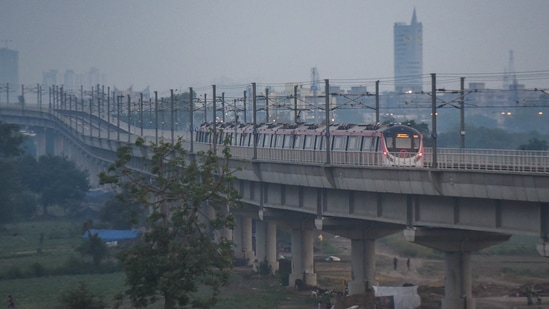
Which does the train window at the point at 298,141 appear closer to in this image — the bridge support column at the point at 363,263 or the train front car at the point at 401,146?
the bridge support column at the point at 363,263

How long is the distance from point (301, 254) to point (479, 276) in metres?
12.8

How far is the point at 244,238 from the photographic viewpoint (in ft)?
316

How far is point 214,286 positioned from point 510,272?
4299 centimetres

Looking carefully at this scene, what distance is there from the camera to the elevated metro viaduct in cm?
4547

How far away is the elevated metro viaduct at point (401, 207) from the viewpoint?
149 feet

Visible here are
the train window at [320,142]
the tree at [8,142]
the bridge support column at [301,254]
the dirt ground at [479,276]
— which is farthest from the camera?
the tree at [8,142]

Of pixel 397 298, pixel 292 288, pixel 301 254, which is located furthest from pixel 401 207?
pixel 301 254

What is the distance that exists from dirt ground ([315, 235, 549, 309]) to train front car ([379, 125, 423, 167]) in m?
8.28

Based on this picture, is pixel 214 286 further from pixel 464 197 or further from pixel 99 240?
pixel 99 240

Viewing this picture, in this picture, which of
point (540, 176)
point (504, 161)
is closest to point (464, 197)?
point (504, 161)

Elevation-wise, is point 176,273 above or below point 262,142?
below

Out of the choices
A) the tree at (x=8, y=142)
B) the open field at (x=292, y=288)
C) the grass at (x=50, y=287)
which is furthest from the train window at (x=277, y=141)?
the tree at (x=8, y=142)

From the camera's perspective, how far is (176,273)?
41781mm

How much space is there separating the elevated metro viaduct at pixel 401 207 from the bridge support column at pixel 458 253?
0.05 metres
